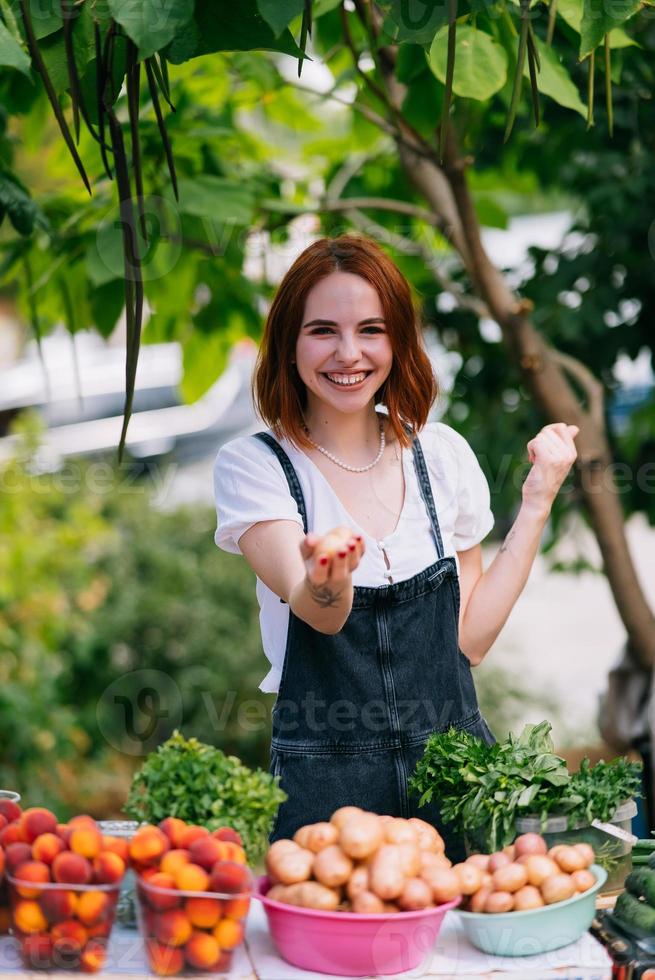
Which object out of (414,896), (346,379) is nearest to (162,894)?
(414,896)

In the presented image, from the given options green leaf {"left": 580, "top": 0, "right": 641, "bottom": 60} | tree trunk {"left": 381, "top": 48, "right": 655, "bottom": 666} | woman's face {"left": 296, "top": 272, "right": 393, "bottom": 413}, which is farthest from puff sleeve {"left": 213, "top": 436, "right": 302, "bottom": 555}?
tree trunk {"left": 381, "top": 48, "right": 655, "bottom": 666}

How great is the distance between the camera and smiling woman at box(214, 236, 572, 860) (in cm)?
172

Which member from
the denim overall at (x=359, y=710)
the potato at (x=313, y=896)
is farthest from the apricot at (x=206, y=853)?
the denim overall at (x=359, y=710)

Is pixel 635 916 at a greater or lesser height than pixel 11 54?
lesser

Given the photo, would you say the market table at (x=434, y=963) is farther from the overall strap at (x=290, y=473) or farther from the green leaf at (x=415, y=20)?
the green leaf at (x=415, y=20)

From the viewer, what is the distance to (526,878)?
1.29m

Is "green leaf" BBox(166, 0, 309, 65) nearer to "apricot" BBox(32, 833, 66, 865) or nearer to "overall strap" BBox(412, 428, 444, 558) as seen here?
"overall strap" BBox(412, 428, 444, 558)

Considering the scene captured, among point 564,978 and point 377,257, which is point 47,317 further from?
point 564,978

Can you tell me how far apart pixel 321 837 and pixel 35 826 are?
1.00 feet

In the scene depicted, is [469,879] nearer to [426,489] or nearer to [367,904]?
[367,904]

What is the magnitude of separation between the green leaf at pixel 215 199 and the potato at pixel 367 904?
1500 millimetres

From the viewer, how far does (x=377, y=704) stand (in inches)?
68.2

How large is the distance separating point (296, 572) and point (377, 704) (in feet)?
0.87

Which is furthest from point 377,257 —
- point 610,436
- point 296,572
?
point 610,436
